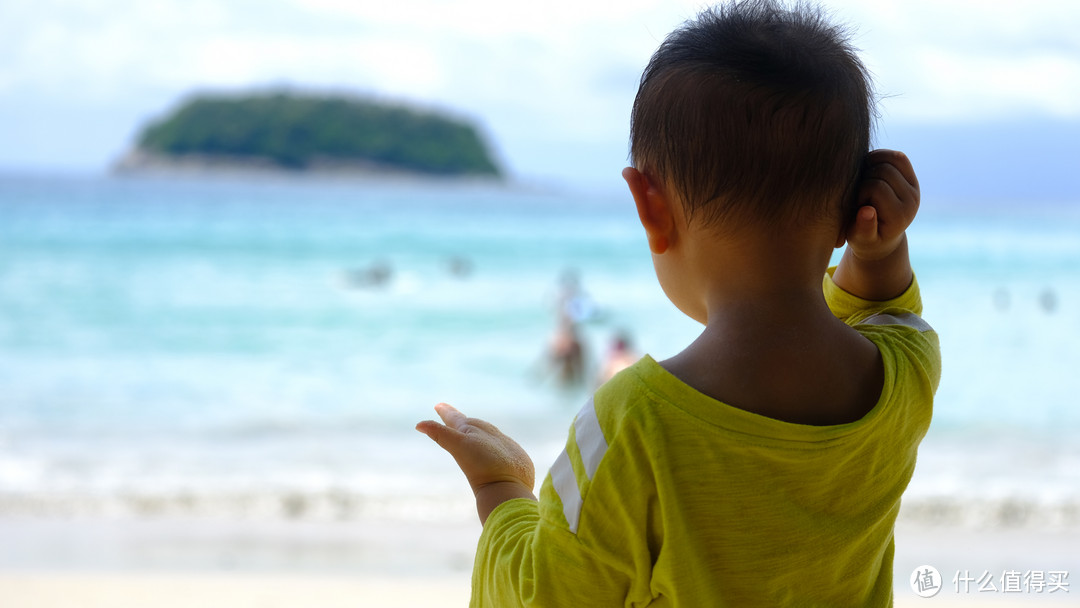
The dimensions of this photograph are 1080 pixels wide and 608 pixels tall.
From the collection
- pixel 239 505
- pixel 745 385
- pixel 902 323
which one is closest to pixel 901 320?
pixel 902 323

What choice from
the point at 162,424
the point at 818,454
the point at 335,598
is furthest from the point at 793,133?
the point at 162,424

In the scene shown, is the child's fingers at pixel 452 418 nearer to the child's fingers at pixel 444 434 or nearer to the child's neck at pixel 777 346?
the child's fingers at pixel 444 434

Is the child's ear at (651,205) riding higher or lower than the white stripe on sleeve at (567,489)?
higher

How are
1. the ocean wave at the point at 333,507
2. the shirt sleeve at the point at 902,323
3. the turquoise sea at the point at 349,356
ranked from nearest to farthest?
1. the shirt sleeve at the point at 902,323
2. the ocean wave at the point at 333,507
3. the turquoise sea at the point at 349,356

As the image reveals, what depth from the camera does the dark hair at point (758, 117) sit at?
0.70 metres

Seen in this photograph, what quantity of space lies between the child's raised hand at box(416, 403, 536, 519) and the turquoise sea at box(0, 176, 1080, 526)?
9.30ft

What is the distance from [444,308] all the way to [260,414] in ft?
15.0

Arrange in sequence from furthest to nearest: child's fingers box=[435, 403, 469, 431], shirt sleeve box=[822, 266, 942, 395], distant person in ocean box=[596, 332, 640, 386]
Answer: distant person in ocean box=[596, 332, 640, 386] → child's fingers box=[435, 403, 469, 431] → shirt sleeve box=[822, 266, 942, 395]

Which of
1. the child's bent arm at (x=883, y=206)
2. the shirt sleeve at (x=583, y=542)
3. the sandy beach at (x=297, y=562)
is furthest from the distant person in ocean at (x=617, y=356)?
the shirt sleeve at (x=583, y=542)

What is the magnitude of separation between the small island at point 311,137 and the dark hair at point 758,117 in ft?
96.3

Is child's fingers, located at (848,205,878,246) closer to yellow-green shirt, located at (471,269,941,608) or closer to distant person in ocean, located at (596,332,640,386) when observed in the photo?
yellow-green shirt, located at (471,269,941,608)

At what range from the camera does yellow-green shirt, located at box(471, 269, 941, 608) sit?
0.67 meters

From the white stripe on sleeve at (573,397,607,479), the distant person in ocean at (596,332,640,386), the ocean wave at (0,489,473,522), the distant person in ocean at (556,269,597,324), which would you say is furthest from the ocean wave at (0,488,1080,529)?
the distant person in ocean at (556,269,597,324)

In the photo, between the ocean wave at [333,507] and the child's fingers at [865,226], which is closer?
the child's fingers at [865,226]
